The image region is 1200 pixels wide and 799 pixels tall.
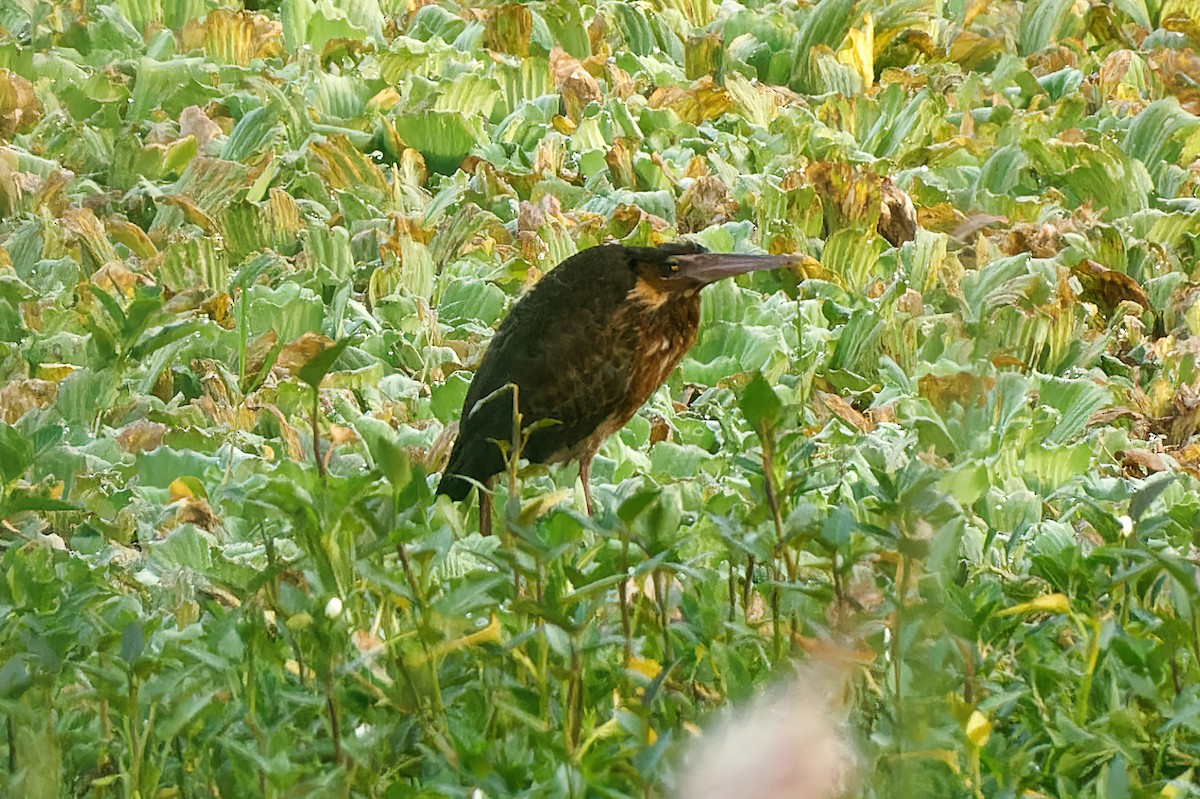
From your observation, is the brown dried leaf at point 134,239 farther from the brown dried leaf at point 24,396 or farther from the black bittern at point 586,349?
the black bittern at point 586,349

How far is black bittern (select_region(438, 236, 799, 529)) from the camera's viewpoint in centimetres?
341

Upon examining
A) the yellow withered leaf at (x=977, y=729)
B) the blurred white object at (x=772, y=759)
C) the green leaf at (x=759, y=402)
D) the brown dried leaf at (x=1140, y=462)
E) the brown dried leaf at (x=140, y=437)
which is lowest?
the brown dried leaf at (x=1140, y=462)

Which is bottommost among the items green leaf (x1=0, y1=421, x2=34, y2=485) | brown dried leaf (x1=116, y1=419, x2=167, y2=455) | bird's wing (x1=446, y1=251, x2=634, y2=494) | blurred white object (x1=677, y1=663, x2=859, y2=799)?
brown dried leaf (x1=116, y1=419, x2=167, y2=455)

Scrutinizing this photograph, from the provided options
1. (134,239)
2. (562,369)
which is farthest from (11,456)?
(134,239)

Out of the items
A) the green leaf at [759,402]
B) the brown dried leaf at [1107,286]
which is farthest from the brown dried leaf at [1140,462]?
the green leaf at [759,402]

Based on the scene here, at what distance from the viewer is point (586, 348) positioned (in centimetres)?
342

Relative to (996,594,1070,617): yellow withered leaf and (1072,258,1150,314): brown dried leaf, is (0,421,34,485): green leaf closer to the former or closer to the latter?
(996,594,1070,617): yellow withered leaf

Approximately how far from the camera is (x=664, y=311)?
3.48 meters

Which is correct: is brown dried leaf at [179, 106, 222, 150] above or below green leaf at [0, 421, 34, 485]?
below

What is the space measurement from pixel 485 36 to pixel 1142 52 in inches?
87.9

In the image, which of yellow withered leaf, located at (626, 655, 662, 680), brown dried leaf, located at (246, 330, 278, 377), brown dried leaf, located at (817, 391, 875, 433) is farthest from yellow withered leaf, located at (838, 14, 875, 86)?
yellow withered leaf, located at (626, 655, 662, 680)

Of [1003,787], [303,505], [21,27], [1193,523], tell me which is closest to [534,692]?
[303,505]

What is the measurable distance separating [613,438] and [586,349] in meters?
0.48

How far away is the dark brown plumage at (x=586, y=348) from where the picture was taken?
11.2 ft
